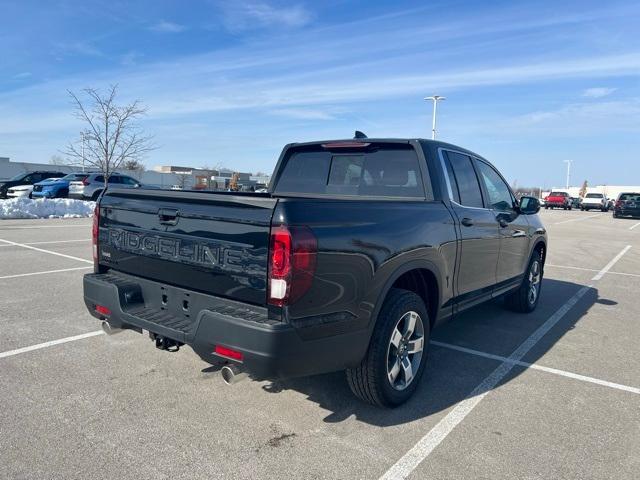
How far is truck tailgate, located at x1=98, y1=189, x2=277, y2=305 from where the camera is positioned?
279 centimetres

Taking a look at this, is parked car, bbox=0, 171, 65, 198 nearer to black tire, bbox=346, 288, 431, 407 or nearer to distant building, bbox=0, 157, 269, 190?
distant building, bbox=0, 157, 269, 190

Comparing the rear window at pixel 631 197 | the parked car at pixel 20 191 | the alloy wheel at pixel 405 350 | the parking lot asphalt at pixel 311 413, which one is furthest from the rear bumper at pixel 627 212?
the alloy wheel at pixel 405 350

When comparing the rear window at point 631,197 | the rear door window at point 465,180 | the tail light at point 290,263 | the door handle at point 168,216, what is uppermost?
the rear window at point 631,197

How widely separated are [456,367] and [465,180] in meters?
1.69

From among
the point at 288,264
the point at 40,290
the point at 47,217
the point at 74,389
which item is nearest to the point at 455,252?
the point at 288,264

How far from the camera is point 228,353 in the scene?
9.09 feet

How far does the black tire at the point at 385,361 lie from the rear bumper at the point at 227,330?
161 mm

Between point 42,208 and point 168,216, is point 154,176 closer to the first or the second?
point 42,208

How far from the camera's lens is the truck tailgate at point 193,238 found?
2.79 meters

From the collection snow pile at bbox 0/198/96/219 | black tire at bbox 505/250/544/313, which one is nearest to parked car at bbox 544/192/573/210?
snow pile at bbox 0/198/96/219

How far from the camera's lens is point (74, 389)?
363 centimetres

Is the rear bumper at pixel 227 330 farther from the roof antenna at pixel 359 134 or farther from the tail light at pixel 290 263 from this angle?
→ the roof antenna at pixel 359 134

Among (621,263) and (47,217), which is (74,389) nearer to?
(621,263)

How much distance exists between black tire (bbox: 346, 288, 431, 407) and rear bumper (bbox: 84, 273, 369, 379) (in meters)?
0.16
